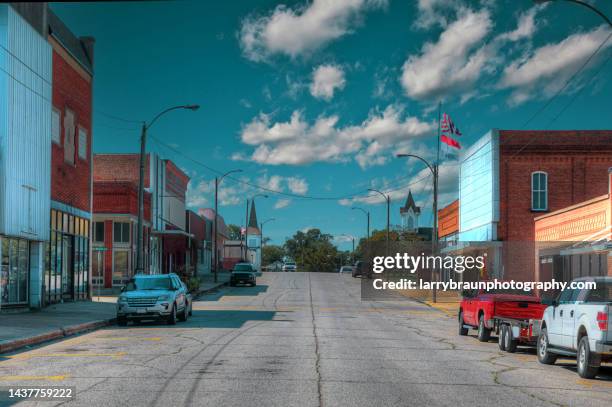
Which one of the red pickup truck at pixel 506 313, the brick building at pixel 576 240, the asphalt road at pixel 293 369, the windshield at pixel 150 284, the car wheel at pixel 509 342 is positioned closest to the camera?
the asphalt road at pixel 293 369

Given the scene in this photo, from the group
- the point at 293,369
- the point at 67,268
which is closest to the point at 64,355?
the point at 293,369

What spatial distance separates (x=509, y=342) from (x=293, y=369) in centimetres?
688

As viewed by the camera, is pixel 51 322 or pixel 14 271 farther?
pixel 14 271

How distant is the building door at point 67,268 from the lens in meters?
34.5

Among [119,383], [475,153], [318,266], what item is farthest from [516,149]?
[318,266]

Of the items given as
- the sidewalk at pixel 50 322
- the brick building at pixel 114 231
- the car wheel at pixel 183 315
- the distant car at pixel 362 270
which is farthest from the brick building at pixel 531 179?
the distant car at pixel 362 270

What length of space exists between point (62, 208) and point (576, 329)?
80.7 feet

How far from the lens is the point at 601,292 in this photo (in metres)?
→ 15.1

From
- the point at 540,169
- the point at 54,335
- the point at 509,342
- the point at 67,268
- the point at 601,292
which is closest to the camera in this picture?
the point at 601,292

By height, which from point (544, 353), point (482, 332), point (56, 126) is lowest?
point (482, 332)

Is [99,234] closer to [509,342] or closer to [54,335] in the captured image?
[54,335]

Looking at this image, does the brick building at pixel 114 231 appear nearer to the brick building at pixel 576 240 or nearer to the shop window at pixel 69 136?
the shop window at pixel 69 136

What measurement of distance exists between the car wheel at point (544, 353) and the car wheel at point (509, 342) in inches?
69.2

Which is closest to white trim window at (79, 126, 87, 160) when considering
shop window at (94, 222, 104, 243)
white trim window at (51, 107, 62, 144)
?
white trim window at (51, 107, 62, 144)
